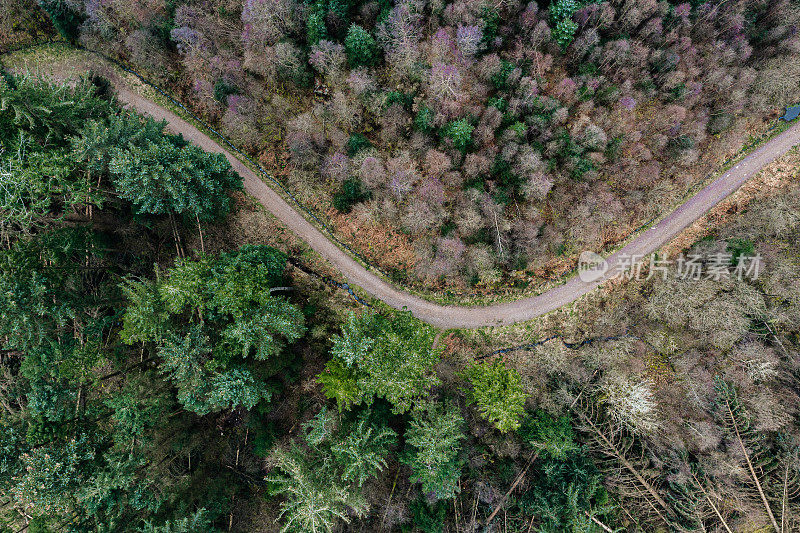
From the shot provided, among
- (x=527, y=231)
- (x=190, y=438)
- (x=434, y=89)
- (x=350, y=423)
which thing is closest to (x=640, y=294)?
(x=527, y=231)

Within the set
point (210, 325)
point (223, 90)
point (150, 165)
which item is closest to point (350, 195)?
point (150, 165)

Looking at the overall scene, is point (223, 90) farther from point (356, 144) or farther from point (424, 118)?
point (424, 118)

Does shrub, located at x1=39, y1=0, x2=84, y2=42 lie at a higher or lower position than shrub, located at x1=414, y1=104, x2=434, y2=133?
higher

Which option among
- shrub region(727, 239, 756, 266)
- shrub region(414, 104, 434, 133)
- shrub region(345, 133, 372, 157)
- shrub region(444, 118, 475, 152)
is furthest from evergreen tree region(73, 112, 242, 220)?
shrub region(727, 239, 756, 266)

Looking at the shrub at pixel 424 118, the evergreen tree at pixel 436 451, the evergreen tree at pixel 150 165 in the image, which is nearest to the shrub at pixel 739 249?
the evergreen tree at pixel 436 451

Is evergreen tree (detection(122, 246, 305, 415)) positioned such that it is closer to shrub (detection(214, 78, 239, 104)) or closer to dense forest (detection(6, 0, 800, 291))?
dense forest (detection(6, 0, 800, 291))

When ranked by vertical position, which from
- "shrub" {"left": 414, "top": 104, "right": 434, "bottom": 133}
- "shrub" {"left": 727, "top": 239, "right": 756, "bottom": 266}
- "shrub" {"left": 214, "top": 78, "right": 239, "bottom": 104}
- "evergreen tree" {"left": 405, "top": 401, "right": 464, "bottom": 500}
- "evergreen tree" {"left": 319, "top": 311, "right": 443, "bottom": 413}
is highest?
"shrub" {"left": 214, "top": 78, "right": 239, "bottom": 104}
